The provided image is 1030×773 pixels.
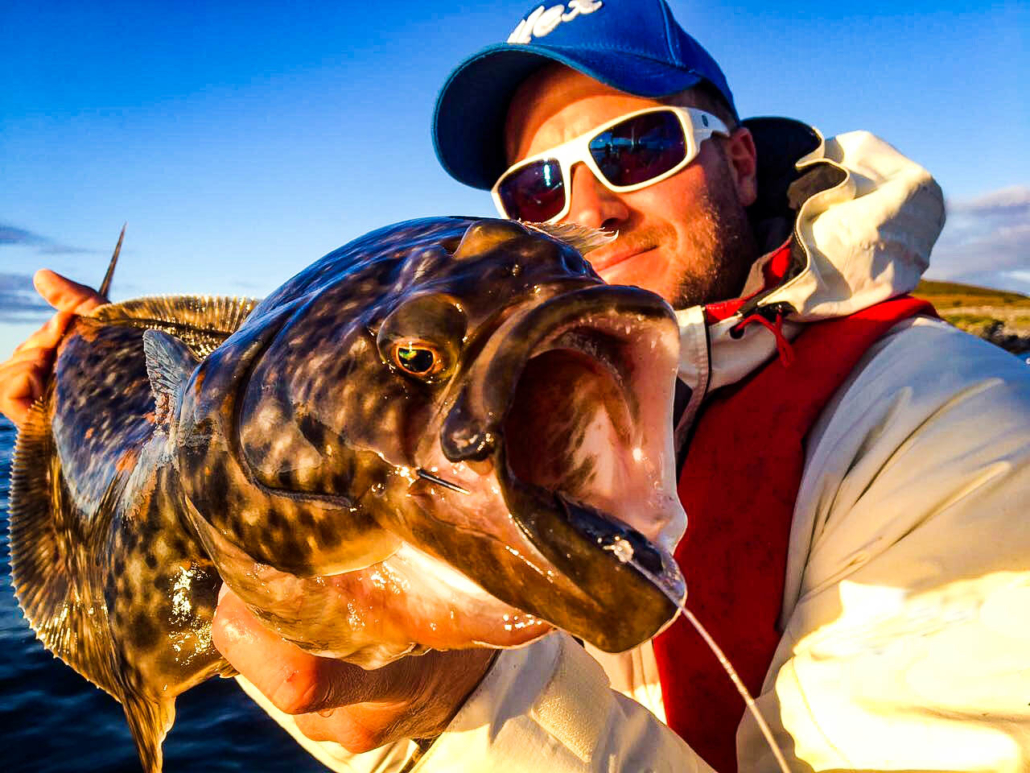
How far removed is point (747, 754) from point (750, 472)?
3.31 feet

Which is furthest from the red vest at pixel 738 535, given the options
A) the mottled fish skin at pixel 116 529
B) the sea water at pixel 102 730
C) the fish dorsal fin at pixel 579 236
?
the sea water at pixel 102 730

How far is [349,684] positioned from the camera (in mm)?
1920

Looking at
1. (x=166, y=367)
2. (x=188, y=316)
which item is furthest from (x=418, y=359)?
(x=188, y=316)

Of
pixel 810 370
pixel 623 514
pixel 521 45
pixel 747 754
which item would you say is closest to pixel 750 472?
pixel 810 370

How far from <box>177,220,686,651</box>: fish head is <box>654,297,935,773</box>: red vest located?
5.17 ft

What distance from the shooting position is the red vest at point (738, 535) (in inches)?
100.0

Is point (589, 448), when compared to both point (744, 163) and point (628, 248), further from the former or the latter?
point (744, 163)

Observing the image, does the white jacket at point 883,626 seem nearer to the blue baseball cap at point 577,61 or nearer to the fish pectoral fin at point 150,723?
the fish pectoral fin at point 150,723

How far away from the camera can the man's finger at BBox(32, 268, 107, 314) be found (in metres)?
3.71

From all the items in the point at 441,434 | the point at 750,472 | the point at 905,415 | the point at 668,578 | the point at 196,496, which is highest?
the point at 441,434

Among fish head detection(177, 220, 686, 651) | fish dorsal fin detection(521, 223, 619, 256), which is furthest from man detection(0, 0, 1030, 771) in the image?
fish dorsal fin detection(521, 223, 619, 256)

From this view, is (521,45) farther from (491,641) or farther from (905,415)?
(491,641)

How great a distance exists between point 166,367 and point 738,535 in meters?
2.08

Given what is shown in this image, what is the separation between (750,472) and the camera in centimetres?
271
